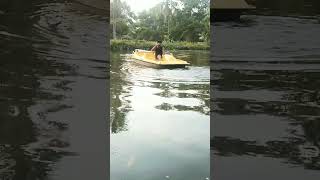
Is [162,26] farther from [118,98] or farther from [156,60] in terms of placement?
[118,98]

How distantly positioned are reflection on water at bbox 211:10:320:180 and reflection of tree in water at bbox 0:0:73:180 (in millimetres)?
742

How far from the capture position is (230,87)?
189 cm

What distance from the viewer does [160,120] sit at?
4422 mm

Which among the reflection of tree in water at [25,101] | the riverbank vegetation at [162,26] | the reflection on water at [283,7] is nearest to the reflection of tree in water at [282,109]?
the reflection on water at [283,7]

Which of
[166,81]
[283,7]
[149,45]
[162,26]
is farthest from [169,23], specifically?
[283,7]

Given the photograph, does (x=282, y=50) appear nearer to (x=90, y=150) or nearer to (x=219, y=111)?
(x=219, y=111)

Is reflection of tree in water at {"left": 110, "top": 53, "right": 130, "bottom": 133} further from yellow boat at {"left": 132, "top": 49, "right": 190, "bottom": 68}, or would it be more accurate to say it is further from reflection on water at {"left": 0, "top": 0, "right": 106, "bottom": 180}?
reflection on water at {"left": 0, "top": 0, "right": 106, "bottom": 180}

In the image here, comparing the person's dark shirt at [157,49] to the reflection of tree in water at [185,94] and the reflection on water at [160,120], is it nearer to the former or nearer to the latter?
the reflection on water at [160,120]

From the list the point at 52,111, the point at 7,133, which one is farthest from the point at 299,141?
the point at 7,133

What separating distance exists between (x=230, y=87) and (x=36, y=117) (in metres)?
0.94

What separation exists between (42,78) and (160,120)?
8.38ft

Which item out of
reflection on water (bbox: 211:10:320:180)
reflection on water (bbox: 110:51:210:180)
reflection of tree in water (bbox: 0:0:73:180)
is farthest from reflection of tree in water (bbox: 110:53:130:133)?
reflection on water (bbox: 211:10:320:180)

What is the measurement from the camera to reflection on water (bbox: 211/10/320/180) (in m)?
1.85

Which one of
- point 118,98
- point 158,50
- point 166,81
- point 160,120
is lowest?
point 160,120
